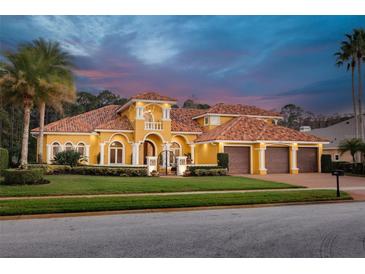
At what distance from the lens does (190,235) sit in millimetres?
7500

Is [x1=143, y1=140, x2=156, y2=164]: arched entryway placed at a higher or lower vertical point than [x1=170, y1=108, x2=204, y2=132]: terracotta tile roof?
lower

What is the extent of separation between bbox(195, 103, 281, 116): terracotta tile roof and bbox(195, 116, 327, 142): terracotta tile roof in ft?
5.41

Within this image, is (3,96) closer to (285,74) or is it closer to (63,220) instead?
(63,220)

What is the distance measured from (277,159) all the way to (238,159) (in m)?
3.30

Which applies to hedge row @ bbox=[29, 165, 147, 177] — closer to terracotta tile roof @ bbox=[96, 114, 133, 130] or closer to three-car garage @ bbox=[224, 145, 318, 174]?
terracotta tile roof @ bbox=[96, 114, 133, 130]

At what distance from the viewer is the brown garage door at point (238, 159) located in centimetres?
2775

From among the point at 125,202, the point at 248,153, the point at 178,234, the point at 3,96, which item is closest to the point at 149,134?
the point at 248,153

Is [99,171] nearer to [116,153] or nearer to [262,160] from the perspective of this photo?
[116,153]

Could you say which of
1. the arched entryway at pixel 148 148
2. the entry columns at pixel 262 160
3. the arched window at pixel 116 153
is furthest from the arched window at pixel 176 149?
the entry columns at pixel 262 160

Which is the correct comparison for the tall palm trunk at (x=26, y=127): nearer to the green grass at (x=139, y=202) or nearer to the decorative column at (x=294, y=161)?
the green grass at (x=139, y=202)

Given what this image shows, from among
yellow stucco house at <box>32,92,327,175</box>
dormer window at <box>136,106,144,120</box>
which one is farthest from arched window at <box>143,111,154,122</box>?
dormer window at <box>136,106,144,120</box>

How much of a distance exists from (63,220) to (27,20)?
21.0 ft

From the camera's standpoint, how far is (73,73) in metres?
21.2

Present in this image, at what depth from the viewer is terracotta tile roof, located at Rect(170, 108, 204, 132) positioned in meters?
31.1
